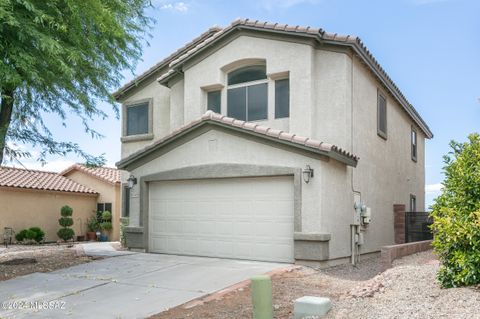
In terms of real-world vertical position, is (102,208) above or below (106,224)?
above

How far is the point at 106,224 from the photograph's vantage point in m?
26.2

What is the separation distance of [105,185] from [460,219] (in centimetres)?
2384

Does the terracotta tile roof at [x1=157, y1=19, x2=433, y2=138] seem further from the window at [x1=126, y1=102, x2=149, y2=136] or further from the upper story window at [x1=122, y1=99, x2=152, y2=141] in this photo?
the window at [x1=126, y1=102, x2=149, y2=136]

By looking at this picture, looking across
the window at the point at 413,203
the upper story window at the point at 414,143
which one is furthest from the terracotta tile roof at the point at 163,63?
the window at the point at 413,203

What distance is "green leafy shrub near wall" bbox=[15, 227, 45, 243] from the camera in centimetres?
2347

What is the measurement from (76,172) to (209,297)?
2298 cm

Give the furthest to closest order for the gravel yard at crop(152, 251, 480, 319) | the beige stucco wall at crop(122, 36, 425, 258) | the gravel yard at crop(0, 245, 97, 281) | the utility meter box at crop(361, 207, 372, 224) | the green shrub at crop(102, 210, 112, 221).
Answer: the green shrub at crop(102, 210, 112, 221), the utility meter box at crop(361, 207, 372, 224), the beige stucco wall at crop(122, 36, 425, 258), the gravel yard at crop(0, 245, 97, 281), the gravel yard at crop(152, 251, 480, 319)

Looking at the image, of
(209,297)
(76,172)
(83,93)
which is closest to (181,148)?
(83,93)

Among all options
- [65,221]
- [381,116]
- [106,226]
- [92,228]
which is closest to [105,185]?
[92,228]

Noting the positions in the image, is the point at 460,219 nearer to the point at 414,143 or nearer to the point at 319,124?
the point at 319,124

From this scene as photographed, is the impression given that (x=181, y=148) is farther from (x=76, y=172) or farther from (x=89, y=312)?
(x=76, y=172)

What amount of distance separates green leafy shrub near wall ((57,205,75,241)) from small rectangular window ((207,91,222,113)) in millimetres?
12785

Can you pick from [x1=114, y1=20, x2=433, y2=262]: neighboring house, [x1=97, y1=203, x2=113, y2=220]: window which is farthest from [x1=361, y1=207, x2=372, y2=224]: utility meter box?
[x1=97, y1=203, x2=113, y2=220]: window

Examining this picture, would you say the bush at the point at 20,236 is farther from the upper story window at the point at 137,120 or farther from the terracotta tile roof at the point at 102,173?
the upper story window at the point at 137,120
